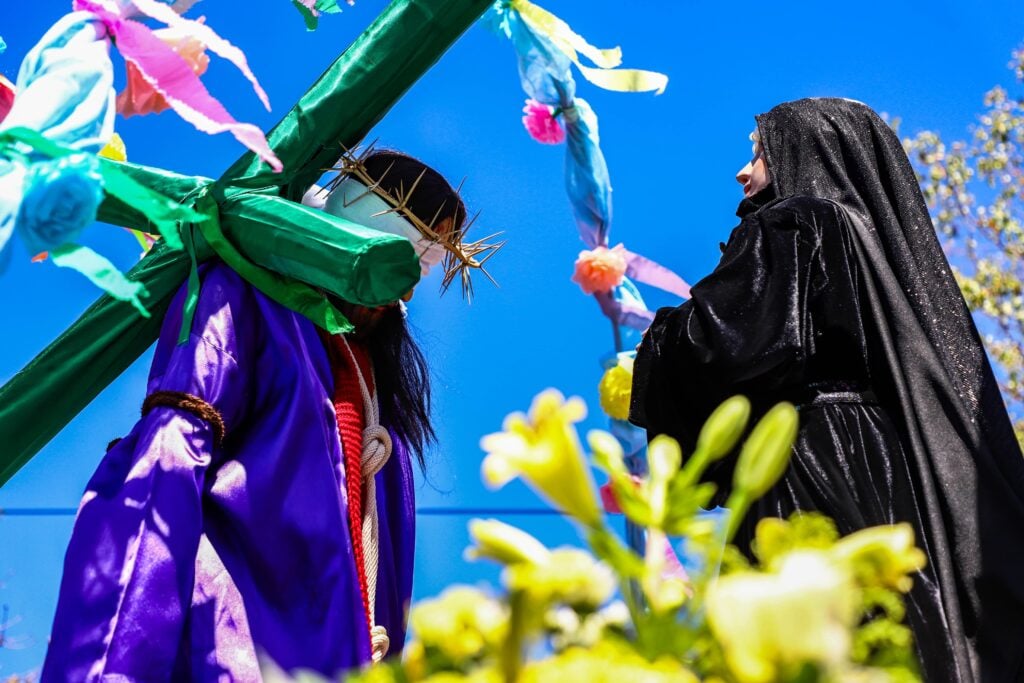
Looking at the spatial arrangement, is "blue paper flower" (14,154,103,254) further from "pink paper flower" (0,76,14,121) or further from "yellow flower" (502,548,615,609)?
"yellow flower" (502,548,615,609)

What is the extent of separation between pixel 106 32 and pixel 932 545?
1580 millimetres

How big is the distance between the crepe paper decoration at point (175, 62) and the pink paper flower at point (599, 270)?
49.5 inches

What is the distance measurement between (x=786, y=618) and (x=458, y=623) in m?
0.21

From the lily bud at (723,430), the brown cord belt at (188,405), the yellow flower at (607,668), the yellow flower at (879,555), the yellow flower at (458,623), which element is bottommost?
the yellow flower at (607,668)

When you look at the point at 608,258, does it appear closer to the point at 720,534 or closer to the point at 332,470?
the point at 332,470

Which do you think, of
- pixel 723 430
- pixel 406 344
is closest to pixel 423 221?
pixel 406 344

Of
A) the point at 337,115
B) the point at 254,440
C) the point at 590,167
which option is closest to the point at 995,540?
the point at 254,440

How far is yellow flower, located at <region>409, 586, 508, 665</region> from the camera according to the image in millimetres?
683

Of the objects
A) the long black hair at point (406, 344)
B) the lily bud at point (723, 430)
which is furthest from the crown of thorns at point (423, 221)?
the lily bud at point (723, 430)

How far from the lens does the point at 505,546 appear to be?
0.69 m

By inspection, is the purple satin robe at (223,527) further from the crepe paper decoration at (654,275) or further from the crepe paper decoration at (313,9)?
the crepe paper decoration at (654,275)

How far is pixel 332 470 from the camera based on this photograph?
2.08 meters

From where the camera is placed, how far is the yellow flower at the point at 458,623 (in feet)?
2.24

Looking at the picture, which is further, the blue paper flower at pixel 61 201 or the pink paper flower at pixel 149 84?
the pink paper flower at pixel 149 84
